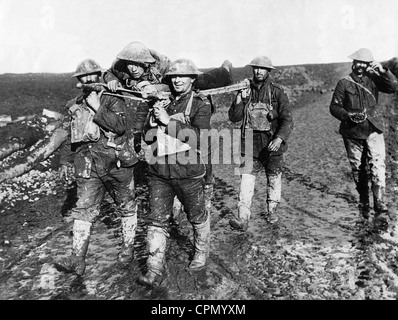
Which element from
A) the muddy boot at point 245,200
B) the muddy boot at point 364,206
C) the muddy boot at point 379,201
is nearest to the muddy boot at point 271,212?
the muddy boot at point 245,200

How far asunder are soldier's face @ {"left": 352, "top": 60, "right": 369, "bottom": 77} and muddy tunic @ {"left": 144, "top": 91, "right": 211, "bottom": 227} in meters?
2.75

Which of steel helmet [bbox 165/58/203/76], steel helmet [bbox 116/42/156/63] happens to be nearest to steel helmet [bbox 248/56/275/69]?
steel helmet [bbox 116/42/156/63]

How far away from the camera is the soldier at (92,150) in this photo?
407 centimetres

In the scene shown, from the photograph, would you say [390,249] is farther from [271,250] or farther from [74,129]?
[74,129]

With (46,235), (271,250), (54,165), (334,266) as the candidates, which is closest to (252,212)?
(271,250)

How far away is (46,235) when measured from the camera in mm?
5367

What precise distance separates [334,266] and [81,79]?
130 inches

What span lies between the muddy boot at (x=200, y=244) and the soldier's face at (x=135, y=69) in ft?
5.84

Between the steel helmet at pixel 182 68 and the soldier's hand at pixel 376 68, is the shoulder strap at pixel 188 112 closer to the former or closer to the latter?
the steel helmet at pixel 182 68

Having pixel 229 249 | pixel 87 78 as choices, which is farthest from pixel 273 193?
pixel 87 78

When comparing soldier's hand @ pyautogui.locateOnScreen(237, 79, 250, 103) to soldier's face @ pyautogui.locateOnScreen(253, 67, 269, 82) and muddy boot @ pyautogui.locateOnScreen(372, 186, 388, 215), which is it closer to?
soldier's face @ pyautogui.locateOnScreen(253, 67, 269, 82)

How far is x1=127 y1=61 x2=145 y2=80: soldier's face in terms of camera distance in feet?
14.5

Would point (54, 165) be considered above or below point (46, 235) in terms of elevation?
above
